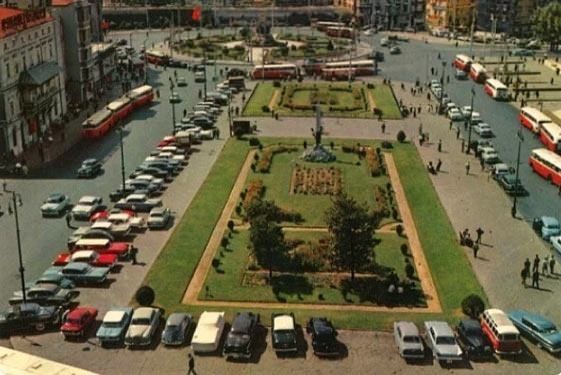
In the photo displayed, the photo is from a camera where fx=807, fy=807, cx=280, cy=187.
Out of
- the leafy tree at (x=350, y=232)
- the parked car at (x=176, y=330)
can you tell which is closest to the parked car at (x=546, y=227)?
the leafy tree at (x=350, y=232)

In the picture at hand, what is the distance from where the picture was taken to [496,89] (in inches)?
3915

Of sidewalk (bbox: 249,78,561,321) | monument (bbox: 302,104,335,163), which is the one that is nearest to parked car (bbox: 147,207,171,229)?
monument (bbox: 302,104,335,163)

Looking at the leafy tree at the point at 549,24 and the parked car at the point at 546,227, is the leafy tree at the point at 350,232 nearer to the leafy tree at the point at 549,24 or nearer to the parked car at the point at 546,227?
the parked car at the point at 546,227

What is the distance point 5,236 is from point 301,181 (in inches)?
897

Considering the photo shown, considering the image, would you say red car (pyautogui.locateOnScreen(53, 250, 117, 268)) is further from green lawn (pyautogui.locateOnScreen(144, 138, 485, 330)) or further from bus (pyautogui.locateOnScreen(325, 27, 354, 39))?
bus (pyautogui.locateOnScreen(325, 27, 354, 39))

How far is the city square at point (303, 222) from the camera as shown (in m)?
39.2

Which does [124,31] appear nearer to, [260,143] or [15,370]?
[260,143]

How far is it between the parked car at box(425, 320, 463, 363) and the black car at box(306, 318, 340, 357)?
453 cm

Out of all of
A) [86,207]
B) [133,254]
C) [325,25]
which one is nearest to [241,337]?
[133,254]

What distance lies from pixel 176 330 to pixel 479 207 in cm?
2787

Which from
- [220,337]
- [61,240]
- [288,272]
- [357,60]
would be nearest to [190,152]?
[61,240]

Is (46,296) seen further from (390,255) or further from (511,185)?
(511,185)

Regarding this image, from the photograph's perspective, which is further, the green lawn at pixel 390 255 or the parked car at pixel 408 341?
the green lawn at pixel 390 255

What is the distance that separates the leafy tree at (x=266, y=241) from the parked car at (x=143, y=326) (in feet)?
24.2
